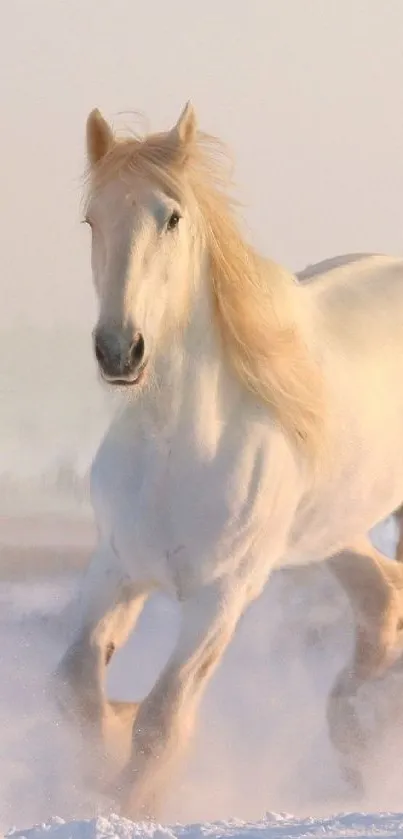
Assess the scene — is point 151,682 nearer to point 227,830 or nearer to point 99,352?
point 227,830

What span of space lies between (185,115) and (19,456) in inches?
153

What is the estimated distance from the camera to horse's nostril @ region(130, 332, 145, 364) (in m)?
2.95

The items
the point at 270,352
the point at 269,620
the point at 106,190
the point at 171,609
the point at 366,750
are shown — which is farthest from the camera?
the point at 171,609

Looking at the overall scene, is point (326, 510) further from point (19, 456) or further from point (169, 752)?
point (19, 456)

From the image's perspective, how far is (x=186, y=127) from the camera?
3303 mm

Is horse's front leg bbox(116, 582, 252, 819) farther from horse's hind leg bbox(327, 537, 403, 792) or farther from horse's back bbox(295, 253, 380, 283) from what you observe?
horse's back bbox(295, 253, 380, 283)

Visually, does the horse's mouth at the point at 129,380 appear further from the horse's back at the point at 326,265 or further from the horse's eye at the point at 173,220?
the horse's back at the point at 326,265

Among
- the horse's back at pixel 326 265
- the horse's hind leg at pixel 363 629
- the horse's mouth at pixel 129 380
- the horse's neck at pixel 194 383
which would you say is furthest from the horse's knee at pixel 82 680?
the horse's back at pixel 326 265

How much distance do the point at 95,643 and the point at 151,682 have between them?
1.70m

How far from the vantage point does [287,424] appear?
354cm

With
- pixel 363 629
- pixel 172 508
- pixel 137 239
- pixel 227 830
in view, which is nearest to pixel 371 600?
pixel 363 629

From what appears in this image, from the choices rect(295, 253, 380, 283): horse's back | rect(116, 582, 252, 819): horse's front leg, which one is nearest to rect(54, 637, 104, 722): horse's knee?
rect(116, 582, 252, 819): horse's front leg

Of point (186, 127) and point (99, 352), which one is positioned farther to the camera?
point (186, 127)

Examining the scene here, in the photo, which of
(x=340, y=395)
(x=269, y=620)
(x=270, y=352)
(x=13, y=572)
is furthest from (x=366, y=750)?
(x=13, y=572)
